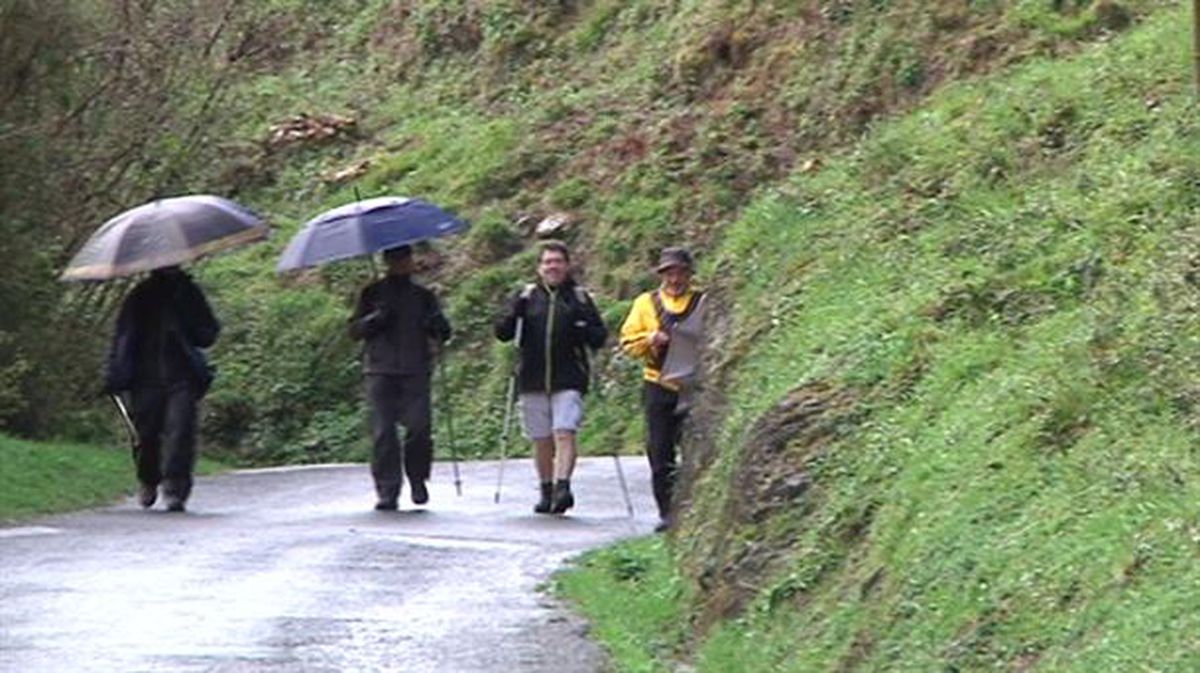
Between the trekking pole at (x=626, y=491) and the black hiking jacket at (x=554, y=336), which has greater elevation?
the black hiking jacket at (x=554, y=336)

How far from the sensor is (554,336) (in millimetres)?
18625

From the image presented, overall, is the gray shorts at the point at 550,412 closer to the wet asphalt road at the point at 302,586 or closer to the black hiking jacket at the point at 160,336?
the wet asphalt road at the point at 302,586

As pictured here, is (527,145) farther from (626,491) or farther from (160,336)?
(160,336)

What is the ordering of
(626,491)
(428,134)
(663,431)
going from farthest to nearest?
(428,134) → (626,491) → (663,431)

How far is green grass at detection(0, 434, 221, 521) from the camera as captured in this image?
62.7 ft

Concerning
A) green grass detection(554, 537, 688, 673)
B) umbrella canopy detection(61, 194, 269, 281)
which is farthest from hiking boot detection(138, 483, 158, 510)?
green grass detection(554, 537, 688, 673)

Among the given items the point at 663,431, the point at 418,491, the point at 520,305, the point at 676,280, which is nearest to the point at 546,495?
the point at 418,491

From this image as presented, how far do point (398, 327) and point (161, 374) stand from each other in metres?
1.77

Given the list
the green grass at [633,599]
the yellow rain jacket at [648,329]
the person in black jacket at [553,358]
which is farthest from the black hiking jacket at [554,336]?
the green grass at [633,599]

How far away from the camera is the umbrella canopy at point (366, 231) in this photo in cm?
1877

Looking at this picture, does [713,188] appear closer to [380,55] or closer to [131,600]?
[380,55]

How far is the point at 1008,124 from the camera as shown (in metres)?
15.3

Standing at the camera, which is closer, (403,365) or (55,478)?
(403,365)

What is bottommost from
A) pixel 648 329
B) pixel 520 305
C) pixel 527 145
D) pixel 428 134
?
pixel 648 329
